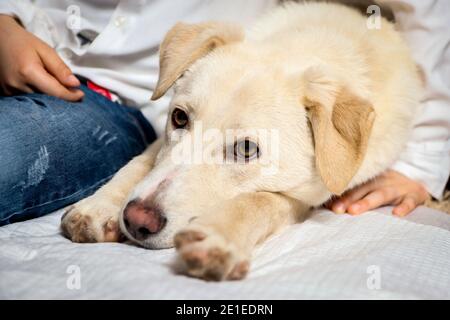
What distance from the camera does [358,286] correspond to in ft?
4.32

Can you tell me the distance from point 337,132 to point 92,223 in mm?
895

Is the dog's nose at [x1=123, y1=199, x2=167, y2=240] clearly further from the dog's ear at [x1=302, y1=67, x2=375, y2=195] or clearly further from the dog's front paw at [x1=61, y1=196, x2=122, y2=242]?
the dog's ear at [x1=302, y1=67, x2=375, y2=195]

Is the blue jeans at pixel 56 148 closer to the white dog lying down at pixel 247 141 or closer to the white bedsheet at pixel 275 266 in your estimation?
the white bedsheet at pixel 275 266

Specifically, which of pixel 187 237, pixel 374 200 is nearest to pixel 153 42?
pixel 374 200

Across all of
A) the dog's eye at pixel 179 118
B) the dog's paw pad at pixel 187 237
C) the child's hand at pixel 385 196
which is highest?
the dog's eye at pixel 179 118

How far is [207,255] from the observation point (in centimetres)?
126

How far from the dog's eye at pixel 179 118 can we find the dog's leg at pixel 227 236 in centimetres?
35

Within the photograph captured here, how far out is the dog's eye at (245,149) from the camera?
163cm

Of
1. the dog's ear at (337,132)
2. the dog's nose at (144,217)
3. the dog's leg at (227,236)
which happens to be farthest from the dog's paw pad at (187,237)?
the dog's ear at (337,132)

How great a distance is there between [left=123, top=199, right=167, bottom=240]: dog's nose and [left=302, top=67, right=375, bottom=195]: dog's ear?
0.58 metres

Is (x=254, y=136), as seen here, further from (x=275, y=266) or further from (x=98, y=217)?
(x=98, y=217)

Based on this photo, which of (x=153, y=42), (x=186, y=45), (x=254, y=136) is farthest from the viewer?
(x=153, y=42)

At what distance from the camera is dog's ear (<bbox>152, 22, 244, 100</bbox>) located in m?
1.88

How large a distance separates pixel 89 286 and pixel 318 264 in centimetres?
66
